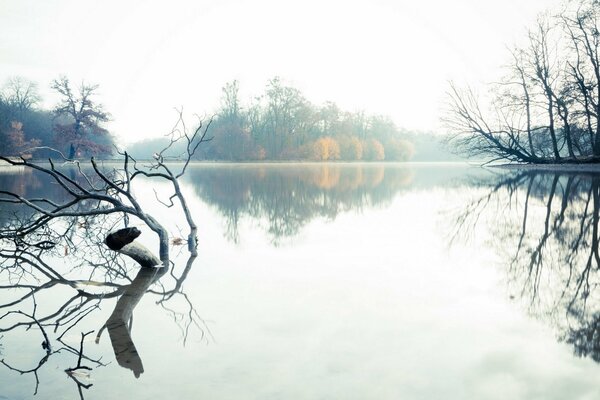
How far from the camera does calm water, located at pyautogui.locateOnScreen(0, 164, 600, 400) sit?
3.48m

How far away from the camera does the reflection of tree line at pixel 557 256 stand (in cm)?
475

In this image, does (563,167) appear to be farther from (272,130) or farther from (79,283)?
(272,130)

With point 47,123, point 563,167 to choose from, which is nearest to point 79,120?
point 47,123

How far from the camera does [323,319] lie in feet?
15.8

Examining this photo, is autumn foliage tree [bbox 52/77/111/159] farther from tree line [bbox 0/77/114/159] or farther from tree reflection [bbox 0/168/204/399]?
tree reflection [bbox 0/168/204/399]

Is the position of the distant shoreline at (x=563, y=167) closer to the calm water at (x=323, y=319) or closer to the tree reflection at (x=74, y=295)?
the calm water at (x=323, y=319)

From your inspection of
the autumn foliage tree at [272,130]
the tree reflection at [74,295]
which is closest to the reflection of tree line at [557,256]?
the tree reflection at [74,295]

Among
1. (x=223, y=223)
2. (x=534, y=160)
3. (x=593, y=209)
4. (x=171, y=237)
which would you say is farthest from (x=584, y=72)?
(x=171, y=237)

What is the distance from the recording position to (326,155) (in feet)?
239

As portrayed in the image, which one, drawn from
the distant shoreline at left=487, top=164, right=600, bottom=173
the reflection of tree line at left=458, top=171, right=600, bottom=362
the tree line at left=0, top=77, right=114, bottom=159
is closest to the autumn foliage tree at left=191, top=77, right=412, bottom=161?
the tree line at left=0, top=77, right=114, bottom=159

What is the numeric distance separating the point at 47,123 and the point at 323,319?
232ft

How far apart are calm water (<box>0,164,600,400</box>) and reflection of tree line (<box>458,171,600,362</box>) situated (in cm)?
3

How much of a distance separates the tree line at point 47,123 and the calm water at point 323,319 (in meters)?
36.7

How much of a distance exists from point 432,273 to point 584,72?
1114 inches
